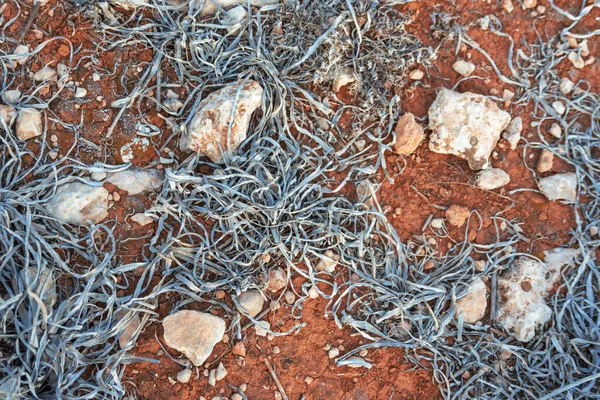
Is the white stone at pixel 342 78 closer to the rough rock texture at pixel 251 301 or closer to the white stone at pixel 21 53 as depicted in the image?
the rough rock texture at pixel 251 301

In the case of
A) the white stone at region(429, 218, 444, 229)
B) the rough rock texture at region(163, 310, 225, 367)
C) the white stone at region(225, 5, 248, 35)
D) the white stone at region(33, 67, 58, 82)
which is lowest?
the rough rock texture at region(163, 310, 225, 367)

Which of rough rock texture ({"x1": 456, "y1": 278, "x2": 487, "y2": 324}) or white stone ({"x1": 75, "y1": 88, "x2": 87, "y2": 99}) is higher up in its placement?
white stone ({"x1": 75, "y1": 88, "x2": 87, "y2": 99})

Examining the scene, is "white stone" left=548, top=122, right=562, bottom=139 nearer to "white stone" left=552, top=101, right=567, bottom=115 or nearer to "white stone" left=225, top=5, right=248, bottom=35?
A: "white stone" left=552, top=101, right=567, bottom=115

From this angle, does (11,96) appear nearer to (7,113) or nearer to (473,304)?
(7,113)

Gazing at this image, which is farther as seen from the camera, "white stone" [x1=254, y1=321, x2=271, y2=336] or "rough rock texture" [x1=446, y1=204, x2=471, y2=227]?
"rough rock texture" [x1=446, y1=204, x2=471, y2=227]

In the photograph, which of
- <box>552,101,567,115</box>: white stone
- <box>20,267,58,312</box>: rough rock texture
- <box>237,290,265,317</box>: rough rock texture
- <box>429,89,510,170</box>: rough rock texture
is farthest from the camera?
<box>552,101,567,115</box>: white stone

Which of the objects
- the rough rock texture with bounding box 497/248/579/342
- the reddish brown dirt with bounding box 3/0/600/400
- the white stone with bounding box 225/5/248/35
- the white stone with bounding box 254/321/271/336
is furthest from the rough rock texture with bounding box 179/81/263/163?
the rough rock texture with bounding box 497/248/579/342

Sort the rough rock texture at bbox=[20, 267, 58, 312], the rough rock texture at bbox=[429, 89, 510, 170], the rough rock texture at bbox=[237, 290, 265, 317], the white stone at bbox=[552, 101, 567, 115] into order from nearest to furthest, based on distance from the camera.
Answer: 1. the rough rock texture at bbox=[20, 267, 58, 312]
2. the rough rock texture at bbox=[237, 290, 265, 317]
3. the rough rock texture at bbox=[429, 89, 510, 170]
4. the white stone at bbox=[552, 101, 567, 115]
